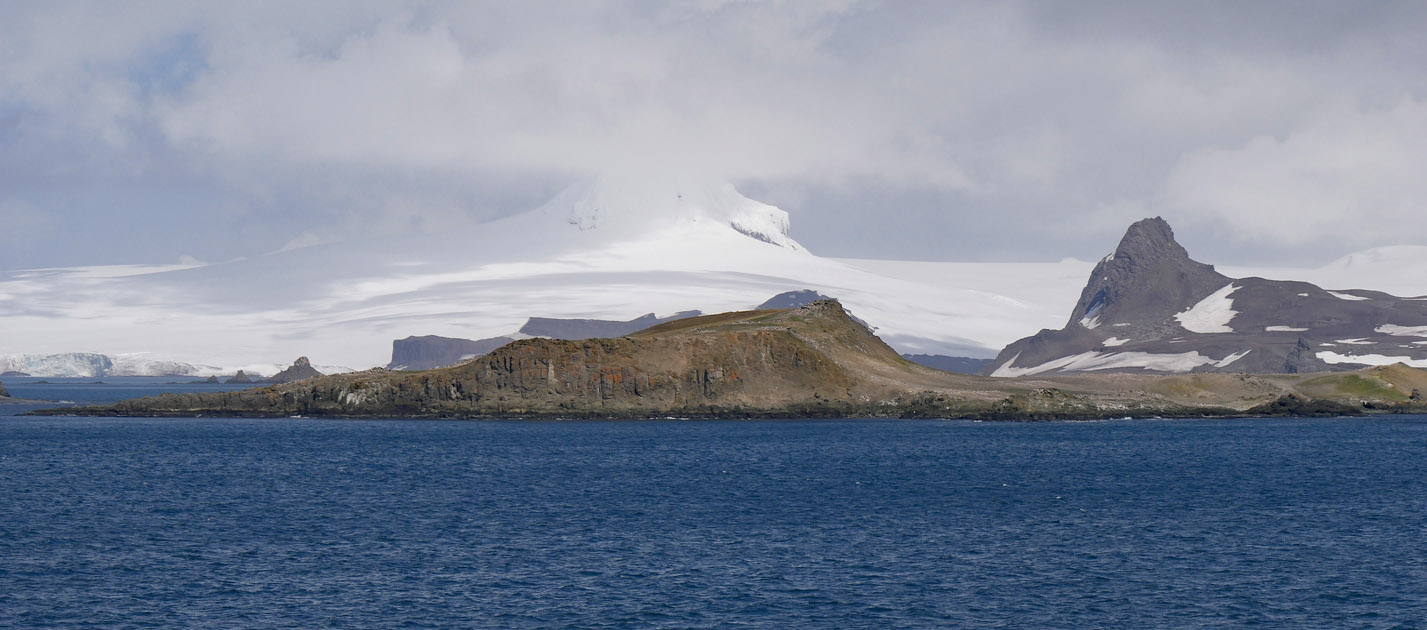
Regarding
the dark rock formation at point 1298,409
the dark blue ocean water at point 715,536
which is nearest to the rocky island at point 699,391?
the dark rock formation at point 1298,409

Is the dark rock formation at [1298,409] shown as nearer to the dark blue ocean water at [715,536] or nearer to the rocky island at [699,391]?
the rocky island at [699,391]

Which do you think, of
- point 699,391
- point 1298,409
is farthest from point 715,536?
point 1298,409

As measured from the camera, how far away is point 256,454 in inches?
4685

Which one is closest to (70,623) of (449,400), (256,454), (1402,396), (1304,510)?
(1304,510)

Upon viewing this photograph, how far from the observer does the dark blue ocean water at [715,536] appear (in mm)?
53938

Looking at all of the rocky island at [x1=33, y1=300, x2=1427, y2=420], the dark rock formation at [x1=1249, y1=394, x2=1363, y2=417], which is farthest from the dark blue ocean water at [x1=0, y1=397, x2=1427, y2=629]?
the dark rock formation at [x1=1249, y1=394, x2=1363, y2=417]

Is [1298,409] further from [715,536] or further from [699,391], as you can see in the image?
[715,536]

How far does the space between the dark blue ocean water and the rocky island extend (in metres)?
38.5

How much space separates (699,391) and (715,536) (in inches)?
3737

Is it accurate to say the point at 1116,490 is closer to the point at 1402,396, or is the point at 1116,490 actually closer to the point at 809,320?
the point at 809,320

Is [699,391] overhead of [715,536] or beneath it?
overhead

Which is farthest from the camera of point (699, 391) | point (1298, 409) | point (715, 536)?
point (1298, 409)

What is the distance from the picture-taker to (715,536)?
71.0 metres

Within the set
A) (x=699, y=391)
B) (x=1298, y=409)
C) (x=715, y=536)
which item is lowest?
(x=715, y=536)
